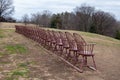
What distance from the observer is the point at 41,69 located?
26.9 feet

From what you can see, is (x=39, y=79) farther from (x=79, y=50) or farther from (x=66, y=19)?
(x=66, y=19)

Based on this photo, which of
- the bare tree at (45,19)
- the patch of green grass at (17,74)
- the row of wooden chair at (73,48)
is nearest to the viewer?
the patch of green grass at (17,74)

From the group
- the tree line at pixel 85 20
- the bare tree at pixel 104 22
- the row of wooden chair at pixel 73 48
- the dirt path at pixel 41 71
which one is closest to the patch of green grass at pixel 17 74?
the dirt path at pixel 41 71

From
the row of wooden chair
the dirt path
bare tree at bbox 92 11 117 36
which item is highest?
the row of wooden chair

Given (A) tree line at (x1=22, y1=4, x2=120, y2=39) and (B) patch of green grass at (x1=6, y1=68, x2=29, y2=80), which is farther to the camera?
(A) tree line at (x1=22, y1=4, x2=120, y2=39)

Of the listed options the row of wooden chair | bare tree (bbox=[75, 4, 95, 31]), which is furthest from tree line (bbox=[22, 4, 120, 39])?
the row of wooden chair

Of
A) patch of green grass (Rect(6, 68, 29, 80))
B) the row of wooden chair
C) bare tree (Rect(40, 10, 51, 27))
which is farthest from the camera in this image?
bare tree (Rect(40, 10, 51, 27))

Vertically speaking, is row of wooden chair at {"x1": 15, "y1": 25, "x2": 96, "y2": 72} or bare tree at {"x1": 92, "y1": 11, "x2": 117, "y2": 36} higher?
row of wooden chair at {"x1": 15, "y1": 25, "x2": 96, "y2": 72}

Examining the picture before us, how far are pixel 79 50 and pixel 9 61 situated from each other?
2.71 metres

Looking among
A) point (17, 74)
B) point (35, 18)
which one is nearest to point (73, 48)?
point (17, 74)

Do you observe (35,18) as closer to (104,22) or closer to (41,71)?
(104,22)

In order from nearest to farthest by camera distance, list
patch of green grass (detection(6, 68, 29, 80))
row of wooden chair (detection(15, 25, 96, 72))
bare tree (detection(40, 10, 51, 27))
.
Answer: patch of green grass (detection(6, 68, 29, 80)), row of wooden chair (detection(15, 25, 96, 72)), bare tree (detection(40, 10, 51, 27))

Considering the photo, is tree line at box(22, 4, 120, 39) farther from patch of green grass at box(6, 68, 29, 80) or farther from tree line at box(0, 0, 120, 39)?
patch of green grass at box(6, 68, 29, 80)

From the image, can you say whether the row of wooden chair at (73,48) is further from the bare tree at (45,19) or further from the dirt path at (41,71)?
the bare tree at (45,19)
